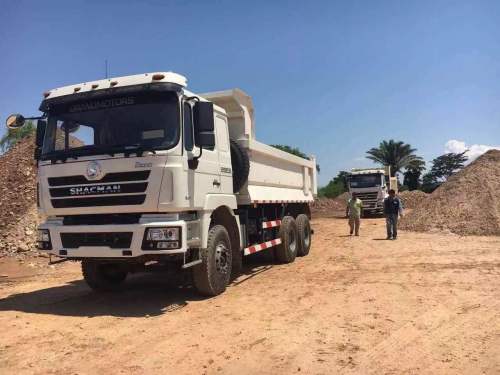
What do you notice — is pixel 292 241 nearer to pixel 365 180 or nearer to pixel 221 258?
pixel 221 258

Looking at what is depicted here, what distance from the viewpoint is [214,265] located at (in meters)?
7.38

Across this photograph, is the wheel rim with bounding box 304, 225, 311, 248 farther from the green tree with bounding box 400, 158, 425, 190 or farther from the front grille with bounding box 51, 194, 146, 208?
the green tree with bounding box 400, 158, 425, 190

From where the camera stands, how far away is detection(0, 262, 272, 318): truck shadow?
7027 mm

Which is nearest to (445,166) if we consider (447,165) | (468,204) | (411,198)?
(447,165)

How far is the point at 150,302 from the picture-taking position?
7566 mm

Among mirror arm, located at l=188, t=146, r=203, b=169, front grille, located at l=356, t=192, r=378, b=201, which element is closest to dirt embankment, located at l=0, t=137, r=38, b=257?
mirror arm, located at l=188, t=146, r=203, b=169

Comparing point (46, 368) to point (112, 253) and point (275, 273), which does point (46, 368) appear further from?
point (275, 273)

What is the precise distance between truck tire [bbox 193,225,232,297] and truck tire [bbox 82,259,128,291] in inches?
68.1

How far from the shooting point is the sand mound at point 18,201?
1416 centimetres

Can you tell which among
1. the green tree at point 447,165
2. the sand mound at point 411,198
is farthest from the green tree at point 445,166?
the sand mound at point 411,198

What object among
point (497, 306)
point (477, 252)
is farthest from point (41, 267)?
point (477, 252)

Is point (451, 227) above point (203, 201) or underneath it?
underneath

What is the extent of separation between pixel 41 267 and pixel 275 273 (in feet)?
21.3

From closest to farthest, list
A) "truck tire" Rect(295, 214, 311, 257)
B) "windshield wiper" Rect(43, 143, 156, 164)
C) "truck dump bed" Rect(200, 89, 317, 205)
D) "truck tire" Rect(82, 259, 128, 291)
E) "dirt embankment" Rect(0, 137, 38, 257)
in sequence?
1. "windshield wiper" Rect(43, 143, 156, 164)
2. "truck tire" Rect(82, 259, 128, 291)
3. "truck dump bed" Rect(200, 89, 317, 205)
4. "truck tire" Rect(295, 214, 311, 257)
5. "dirt embankment" Rect(0, 137, 38, 257)
